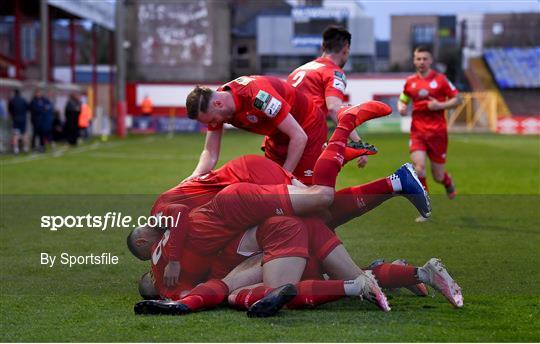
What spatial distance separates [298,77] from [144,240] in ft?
9.35

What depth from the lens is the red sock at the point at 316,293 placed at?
6.93 metres

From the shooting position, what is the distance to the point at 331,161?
7.26 metres

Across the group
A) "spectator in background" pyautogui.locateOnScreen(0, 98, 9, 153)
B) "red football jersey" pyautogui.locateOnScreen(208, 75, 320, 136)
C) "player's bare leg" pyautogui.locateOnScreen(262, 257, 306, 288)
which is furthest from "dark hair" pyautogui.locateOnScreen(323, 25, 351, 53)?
"spectator in background" pyautogui.locateOnScreen(0, 98, 9, 153)

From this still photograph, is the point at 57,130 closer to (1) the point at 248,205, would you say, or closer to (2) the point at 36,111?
(2) the point at 36,111

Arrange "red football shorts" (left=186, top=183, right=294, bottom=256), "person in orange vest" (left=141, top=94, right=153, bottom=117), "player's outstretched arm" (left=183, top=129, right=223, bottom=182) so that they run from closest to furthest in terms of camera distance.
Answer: "red football shorts" (left=186, top=183, right=294, bottom=256) → "player's outstretched arm" (left=183, top=129, right=223, bottom=182) → "person in orange vest" (left=141, top=94, right=153, bottom=117)

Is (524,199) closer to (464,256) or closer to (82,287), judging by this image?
(464,256)

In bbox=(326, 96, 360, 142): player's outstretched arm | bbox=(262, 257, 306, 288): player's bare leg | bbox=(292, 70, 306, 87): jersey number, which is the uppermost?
bbox=(292, 70, 306, 87): jersey number

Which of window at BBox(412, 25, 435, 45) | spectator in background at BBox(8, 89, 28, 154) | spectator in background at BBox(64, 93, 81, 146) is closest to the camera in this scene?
spectator in background at BBox(8, 89, 28, 154)

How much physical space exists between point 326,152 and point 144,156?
866 inches

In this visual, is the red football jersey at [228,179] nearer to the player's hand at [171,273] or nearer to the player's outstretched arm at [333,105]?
the player's hand at [171,273]

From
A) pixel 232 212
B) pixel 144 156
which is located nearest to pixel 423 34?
pixel 144 156

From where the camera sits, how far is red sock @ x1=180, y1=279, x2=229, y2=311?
22.6 ft

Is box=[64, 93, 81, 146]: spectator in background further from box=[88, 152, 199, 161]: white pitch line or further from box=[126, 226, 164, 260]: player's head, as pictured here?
box=[126, 226, 164, 260]: player's head

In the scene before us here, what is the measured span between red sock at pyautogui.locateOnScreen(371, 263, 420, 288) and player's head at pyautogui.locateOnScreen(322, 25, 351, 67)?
309 cm
